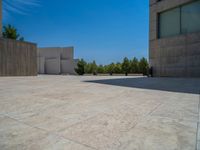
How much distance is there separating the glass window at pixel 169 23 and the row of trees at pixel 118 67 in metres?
14.6

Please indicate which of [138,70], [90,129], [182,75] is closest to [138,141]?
[90,129]

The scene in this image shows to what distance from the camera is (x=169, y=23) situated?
10766 millimetres

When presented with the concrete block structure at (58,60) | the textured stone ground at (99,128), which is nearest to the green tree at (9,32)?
the concrete block structure at (58,60)

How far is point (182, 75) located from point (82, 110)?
9.42 meters

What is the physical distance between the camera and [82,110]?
2385mm

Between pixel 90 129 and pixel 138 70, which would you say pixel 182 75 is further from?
pixel 138 70

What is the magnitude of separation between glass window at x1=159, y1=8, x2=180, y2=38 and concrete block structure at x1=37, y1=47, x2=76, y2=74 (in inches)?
901

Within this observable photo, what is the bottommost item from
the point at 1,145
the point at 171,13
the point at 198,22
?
the point at 1,145

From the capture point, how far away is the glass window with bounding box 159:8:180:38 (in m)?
10.3

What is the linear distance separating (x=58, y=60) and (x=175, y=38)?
25325 mm

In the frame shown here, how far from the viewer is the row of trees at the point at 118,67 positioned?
27547mm

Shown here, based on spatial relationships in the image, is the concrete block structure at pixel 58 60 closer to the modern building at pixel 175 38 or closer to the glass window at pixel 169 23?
the modern building at pixel 175 38

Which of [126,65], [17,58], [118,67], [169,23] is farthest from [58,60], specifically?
[169,23]

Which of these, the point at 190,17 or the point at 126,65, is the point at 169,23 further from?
the point at 126,65
